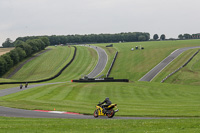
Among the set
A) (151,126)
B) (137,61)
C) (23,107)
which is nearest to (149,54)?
(137,61)

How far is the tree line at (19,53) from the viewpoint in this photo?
4566 inches

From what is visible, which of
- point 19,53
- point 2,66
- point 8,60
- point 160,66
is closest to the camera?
point 160,66

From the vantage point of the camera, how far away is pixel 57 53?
150 metres

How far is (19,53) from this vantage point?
134 m

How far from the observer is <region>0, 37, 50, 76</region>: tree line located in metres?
116

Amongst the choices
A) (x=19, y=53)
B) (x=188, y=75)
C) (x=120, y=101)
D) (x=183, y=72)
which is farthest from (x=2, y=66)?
(x=120, y=101)

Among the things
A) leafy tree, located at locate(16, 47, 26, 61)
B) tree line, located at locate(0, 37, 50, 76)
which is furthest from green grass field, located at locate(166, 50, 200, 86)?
leafy tree, located at locate(16, 47, 26, 61)

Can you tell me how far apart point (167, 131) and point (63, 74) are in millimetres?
93257

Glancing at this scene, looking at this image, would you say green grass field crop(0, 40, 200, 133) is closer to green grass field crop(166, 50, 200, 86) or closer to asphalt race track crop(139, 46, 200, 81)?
green grass field crop(166, 50, 200, 86)

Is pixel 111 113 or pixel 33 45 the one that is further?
pixel 33 45

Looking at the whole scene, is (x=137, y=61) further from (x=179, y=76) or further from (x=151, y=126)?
(x=151, y=126)

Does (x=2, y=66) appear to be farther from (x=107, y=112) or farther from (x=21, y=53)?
(x=107, y=112)

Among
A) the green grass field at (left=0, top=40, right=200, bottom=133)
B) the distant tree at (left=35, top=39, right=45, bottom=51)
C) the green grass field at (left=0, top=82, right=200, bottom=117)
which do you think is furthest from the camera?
the distant tree at (left=35, top=39, right=45, bottom=51)

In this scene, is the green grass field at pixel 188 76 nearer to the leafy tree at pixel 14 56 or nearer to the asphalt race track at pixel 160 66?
the asphalt race track at pixel 160 66
